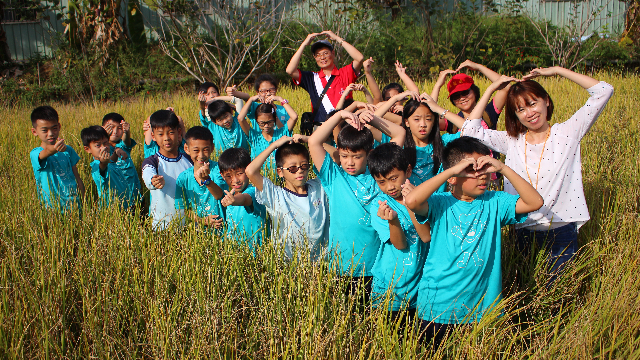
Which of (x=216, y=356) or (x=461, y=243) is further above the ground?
(x=461, y=243)

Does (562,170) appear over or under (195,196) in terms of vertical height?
over

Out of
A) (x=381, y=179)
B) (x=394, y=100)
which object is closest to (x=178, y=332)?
(x=381, y=179)

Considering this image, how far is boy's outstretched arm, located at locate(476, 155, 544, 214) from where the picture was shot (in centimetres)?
213

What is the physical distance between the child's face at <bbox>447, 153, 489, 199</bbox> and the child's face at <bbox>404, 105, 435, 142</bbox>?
39.8 inches

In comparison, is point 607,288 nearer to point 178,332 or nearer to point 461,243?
point 461,243

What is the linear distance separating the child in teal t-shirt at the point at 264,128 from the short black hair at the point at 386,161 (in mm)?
2046

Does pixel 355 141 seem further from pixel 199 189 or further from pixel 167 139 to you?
pixel 167 139

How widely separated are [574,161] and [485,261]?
91cm

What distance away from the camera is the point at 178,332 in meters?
2.07

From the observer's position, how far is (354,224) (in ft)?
9.04

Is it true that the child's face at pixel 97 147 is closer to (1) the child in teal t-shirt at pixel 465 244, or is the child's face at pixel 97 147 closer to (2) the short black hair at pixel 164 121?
(2) the short black hair at pixel 164 121

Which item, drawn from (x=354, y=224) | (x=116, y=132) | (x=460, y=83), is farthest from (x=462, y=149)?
(x=116, y=132)

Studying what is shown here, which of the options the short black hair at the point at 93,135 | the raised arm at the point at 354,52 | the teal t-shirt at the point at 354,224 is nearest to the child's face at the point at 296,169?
the teal t-shirt at the point at 354,224

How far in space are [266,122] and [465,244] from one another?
285 centimetres
